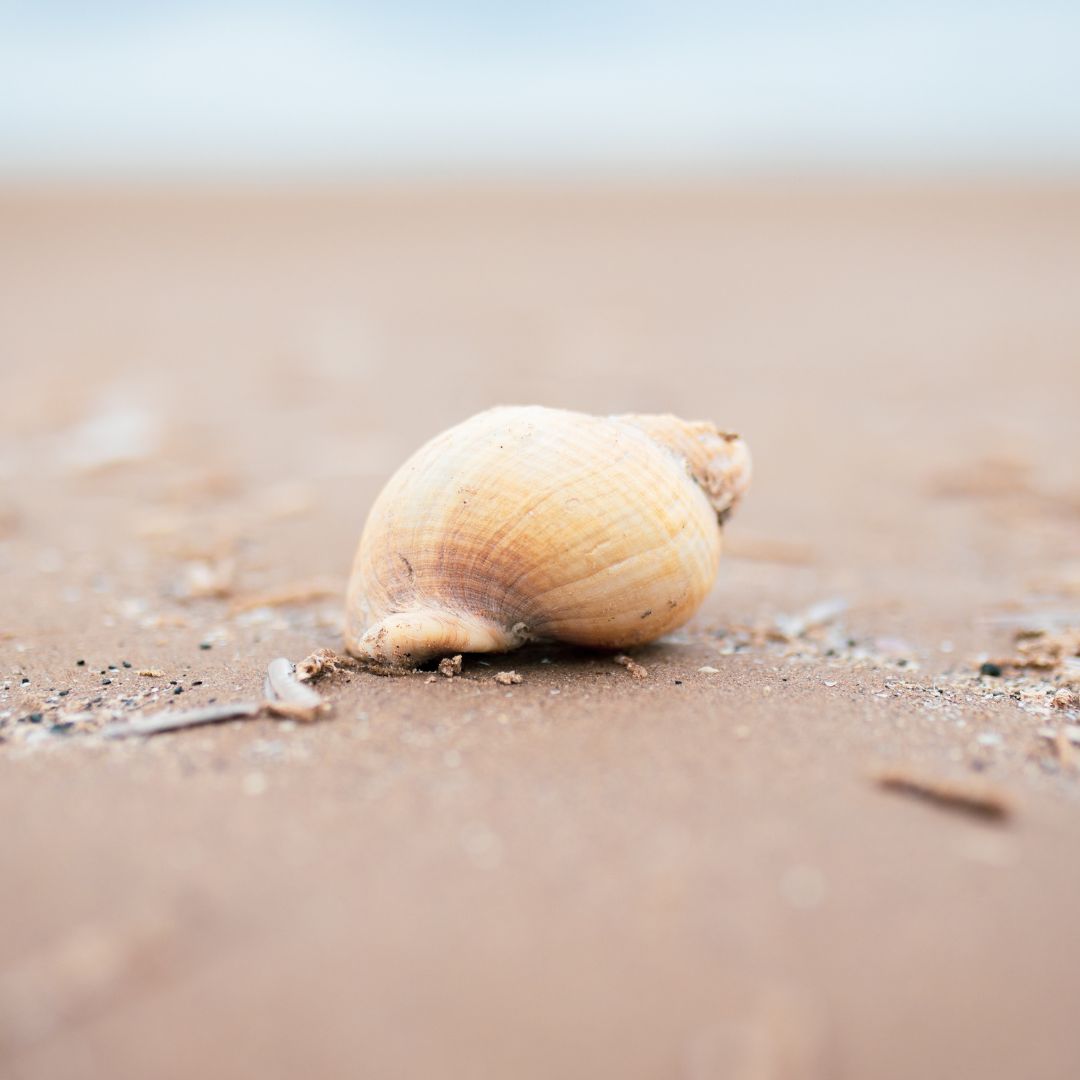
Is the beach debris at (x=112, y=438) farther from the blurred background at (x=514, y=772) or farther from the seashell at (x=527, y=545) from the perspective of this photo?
the seashell at (x=527, y=545)

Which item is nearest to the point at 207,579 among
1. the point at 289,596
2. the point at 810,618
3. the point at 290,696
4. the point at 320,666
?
the point at 289,596

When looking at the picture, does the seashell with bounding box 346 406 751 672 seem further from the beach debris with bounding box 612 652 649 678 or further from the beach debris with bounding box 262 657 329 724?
the beach debris with bounding box 262 657 329 724

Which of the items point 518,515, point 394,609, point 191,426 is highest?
point 518,515

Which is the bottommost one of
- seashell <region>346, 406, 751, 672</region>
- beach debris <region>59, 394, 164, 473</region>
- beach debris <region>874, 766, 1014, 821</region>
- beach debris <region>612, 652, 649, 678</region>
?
beach debris <region>59, 394, 164, 473</region>

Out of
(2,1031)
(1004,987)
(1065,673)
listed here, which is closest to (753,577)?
(1065,673)

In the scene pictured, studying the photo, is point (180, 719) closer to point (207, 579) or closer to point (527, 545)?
point (527, 545)

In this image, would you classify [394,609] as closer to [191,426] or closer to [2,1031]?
[2,1031]

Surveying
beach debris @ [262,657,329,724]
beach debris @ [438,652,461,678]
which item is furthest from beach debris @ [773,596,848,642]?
beach debris @ [262,657,329,724]
